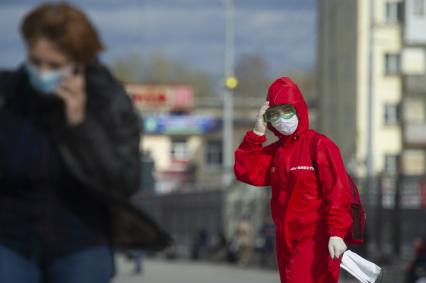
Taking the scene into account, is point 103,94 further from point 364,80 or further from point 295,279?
point 364,80

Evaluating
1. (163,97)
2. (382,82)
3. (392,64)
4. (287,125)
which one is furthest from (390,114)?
(287,125)

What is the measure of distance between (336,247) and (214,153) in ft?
349

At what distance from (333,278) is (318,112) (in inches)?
2901

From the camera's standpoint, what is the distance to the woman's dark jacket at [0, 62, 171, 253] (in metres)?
5.08

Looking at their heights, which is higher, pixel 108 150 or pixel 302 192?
pixel 108 150

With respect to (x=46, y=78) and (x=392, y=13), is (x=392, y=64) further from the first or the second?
(x=46, y=78)

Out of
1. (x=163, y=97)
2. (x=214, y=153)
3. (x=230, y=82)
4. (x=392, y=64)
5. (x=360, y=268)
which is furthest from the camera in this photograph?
(x=214, y=153)

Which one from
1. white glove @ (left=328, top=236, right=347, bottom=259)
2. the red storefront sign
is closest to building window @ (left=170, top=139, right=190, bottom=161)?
the red storefront sign

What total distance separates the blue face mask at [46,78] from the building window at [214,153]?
4233 inches

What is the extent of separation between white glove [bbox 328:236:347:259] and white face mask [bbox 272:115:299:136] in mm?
661

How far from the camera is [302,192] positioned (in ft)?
26.1

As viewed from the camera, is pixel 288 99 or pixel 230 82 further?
pixel 230 82

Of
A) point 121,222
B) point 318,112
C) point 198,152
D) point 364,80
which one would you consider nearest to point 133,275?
point 121,222

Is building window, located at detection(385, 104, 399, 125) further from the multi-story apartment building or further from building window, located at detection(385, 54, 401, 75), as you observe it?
building window, located at detection(385, 54, 401, 75)
